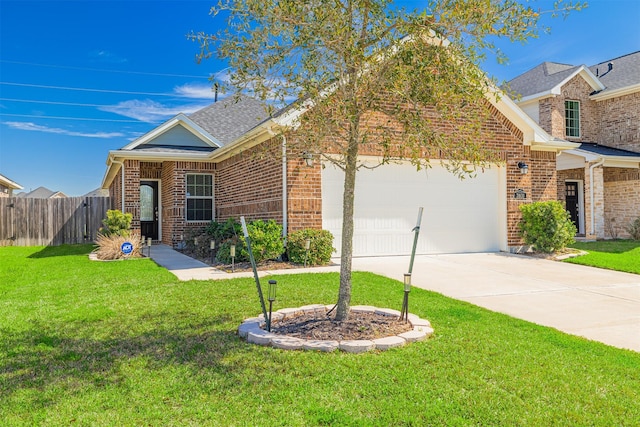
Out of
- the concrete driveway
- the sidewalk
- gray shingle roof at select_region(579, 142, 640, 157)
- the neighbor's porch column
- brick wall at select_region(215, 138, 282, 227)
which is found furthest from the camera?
gray shingle roof at select_region(579, 142, 640, 157)

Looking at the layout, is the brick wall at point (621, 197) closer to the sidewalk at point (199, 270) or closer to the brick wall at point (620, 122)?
the brick wall at point (620, 122)

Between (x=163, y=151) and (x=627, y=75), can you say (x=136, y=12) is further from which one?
(x=627, y=75)

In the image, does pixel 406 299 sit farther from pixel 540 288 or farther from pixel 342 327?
pixel 540 288

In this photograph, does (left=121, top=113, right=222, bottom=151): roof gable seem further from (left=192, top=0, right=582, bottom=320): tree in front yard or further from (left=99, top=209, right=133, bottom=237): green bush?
(left=192, top=0, right=582, bottom=320): tree in front yard

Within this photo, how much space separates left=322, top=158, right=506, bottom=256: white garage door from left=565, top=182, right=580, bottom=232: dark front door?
7970 millimetres

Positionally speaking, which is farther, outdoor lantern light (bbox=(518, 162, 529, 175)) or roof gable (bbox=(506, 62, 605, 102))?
roof gable (bbox=(506, 62, 605, 102))

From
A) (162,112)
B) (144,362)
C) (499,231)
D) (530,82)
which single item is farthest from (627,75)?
(162,112)

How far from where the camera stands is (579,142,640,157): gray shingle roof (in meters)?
17.4

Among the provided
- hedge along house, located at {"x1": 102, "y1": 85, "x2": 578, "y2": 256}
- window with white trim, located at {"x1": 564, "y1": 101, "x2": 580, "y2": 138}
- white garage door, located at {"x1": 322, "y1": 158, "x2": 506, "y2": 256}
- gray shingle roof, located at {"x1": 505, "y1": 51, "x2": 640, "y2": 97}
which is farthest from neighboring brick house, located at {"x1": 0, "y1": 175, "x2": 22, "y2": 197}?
window with white trim, located at {"x1": 564, "y1": 101, "x2": 580, "y2": 138}

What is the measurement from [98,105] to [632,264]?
3617 cm

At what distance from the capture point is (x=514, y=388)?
11.5 ft

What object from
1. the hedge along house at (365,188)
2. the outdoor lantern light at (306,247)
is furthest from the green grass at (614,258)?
the outdoor lantern light at (306,247)

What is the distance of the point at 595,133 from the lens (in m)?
19.9

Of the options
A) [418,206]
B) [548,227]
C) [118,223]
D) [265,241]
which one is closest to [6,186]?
[118,223]
